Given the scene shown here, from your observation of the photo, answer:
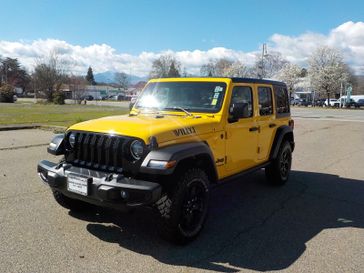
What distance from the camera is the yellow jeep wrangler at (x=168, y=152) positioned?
151 inches

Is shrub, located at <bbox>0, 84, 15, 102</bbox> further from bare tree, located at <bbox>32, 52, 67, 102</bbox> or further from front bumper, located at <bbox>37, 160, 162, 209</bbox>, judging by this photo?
front bumper, located at <bbox>37, 160, 162, 209</bbox>

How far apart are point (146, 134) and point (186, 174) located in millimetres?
628

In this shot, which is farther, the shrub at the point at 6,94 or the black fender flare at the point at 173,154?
the shrub at the point at 6,94

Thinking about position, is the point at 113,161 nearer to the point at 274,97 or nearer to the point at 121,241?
the point at 121,241

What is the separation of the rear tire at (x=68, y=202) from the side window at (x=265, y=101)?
3.06 metres

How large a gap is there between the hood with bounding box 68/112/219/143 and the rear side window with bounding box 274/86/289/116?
227 centimetres

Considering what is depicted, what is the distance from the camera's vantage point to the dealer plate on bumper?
12.9 feet

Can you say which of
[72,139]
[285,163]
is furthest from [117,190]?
[285,163]

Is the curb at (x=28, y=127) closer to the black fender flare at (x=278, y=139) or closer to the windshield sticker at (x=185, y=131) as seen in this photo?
the black fender flare at (x=278, y=139)

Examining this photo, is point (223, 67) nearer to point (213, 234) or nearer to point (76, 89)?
point (76, 89)

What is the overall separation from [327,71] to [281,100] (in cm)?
6705

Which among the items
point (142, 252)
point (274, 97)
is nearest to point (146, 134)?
point (142, 252)

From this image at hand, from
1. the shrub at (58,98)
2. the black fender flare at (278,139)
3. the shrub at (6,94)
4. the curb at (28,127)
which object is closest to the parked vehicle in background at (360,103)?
the shrub at (58,98)

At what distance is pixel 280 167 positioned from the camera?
22.4 feet
